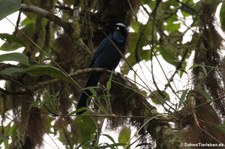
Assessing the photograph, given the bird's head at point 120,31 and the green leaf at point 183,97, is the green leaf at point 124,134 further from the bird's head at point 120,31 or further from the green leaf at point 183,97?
the green leaf at point 183,97

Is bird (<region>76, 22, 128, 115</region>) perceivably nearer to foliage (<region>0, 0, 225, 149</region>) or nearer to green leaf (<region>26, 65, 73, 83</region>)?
foliage (<region>0, 0, 225, 149</region>)

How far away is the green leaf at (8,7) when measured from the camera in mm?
1800

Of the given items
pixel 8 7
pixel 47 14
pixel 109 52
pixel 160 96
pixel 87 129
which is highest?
pixel 109 52

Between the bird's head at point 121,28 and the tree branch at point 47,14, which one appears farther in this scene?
the bird's head at point 121,28

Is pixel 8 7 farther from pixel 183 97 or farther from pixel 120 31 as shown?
pixel 120 31

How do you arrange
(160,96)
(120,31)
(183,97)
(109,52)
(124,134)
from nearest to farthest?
(183,97) → (160,96) → (124,134) → (120,31) → (109,52)

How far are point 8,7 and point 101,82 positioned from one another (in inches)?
65.8

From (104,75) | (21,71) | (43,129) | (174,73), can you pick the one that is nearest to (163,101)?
(174,73)

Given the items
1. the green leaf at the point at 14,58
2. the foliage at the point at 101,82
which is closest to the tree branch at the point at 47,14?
the foliage at the point at 101,82

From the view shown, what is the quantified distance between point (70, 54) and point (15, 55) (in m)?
1.32

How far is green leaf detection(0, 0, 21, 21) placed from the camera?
1.80 m

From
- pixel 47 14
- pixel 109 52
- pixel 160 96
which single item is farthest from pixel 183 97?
pixel 109 52

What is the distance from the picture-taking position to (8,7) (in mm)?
1826

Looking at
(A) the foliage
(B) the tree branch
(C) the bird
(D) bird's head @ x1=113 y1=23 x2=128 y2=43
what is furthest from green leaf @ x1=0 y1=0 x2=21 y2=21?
(D) bird's head @ x1=113 y1=23 x2=128 y2=43
